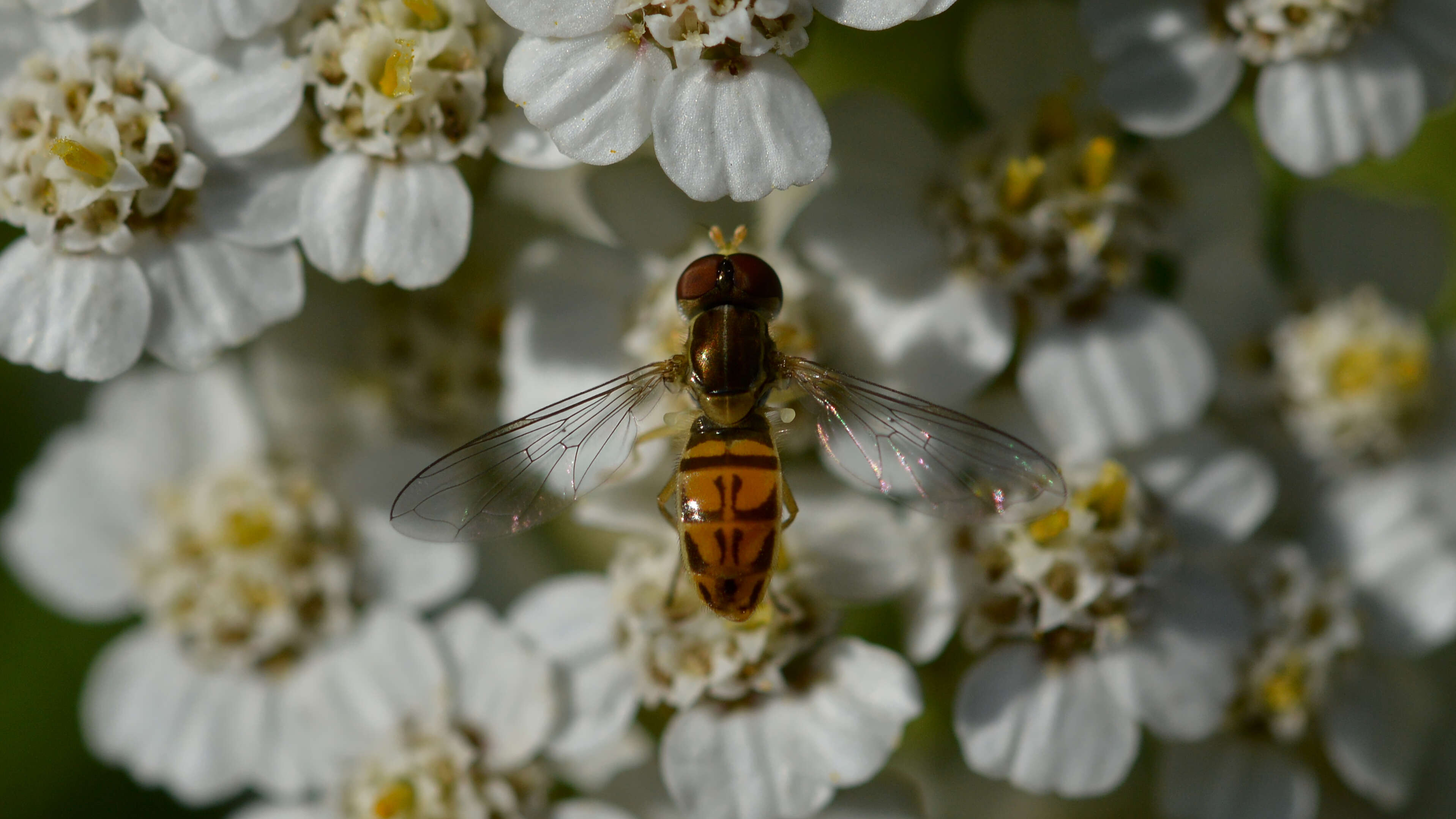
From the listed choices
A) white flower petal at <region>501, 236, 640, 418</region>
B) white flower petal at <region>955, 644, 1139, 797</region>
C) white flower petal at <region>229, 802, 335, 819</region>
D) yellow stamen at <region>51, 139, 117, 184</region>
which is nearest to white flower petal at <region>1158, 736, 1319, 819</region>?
white flower petal at <region>955, 644, 1139, 797</region>

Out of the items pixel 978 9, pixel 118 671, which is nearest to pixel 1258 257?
pixel 978 9

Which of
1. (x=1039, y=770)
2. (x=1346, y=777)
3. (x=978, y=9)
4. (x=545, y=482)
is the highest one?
(x=978, y=9)

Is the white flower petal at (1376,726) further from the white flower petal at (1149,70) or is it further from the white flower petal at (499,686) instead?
the white flower petal at (499,686)

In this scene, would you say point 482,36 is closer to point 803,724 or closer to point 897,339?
point 897,339

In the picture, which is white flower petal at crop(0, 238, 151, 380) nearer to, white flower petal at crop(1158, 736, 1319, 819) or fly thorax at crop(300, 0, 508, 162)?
fly thorax at crop(300, 0, 508, 162)

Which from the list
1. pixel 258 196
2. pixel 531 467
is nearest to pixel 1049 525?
pixel 531 467

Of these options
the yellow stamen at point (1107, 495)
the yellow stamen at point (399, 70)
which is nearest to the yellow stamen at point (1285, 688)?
the yellow stamen at point (1107, 495)
